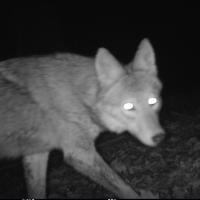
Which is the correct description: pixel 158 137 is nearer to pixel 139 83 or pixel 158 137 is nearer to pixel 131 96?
pixel 131 96

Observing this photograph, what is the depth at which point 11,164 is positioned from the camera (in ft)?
14.7

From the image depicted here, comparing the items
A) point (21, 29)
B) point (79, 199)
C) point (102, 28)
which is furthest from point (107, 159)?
point (102, 28)

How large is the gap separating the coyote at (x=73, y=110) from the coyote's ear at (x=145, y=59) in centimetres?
2

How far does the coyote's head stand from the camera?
110 inches

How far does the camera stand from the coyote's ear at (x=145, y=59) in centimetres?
310

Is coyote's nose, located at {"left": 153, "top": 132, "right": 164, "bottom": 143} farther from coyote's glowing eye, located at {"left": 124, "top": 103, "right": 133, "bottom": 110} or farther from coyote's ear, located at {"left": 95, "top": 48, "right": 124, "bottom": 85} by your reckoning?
coyote's ear, located at {"left": 95, "top": 48, "right": 124, "bottom": 85}

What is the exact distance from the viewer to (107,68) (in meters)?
2.95

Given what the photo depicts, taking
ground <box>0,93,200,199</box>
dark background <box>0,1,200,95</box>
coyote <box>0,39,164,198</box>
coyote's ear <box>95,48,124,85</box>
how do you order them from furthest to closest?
dark background <box>0,1,200,95</box> → ground <box>0,93,200,199</box> → coyote's ear <box>95,48,124,85</box> → coyote <box>0,39,164,198</box>

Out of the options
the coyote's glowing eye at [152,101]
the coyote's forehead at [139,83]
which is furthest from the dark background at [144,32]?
the coyote's glowing eye at [152,101]

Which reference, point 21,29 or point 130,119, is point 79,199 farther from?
point 21,29

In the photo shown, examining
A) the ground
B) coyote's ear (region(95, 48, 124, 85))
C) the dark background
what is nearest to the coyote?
coyote's ear (region(95, 48, 124, 85))

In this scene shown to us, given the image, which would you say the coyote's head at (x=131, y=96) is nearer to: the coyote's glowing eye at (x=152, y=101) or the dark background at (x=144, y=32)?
the coyote's glowing eye at (x=152, y=101)

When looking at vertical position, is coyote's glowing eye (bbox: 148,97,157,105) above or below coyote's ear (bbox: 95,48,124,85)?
below

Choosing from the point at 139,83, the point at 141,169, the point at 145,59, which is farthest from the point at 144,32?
the point at 141,169
